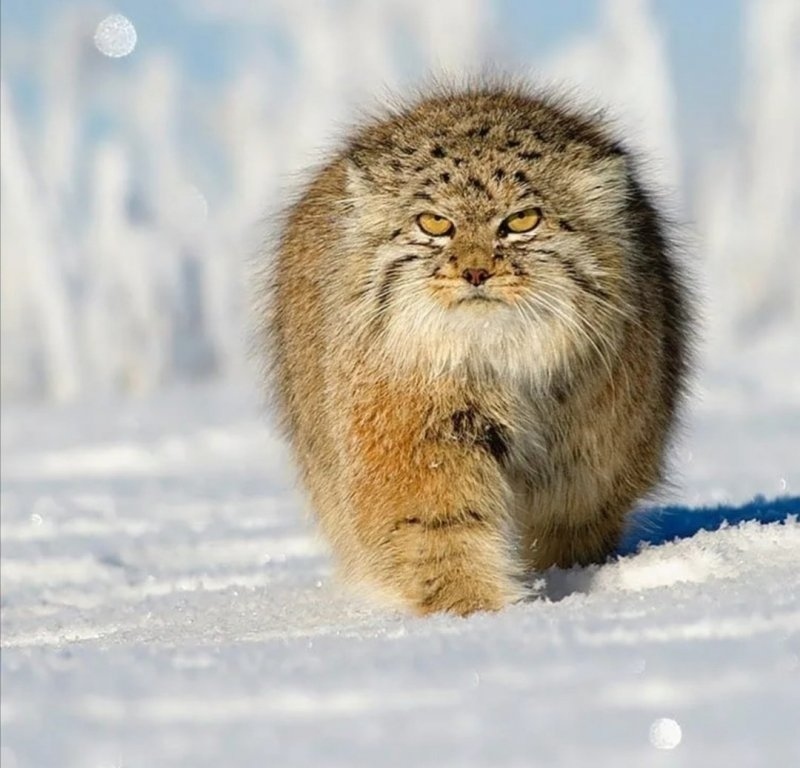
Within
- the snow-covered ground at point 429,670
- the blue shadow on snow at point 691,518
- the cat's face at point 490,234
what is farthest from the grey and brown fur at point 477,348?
the blue shadow on snow at point 691,518

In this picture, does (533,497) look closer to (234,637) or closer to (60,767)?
(234,637)

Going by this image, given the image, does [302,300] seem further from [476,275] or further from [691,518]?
[691,518]

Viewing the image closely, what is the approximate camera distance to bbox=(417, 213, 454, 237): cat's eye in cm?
419

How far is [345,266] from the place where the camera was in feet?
14.9

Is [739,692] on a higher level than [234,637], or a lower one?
higher

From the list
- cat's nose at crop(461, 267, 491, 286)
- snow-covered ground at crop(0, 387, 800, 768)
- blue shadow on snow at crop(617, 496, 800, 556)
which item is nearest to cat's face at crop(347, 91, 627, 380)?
cat's nose at crop(461, 267, 491, 286)

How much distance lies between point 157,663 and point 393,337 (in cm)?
143

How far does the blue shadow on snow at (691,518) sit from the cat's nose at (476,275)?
51.5 inches

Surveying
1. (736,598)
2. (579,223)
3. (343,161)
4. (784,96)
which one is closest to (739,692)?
(736,598)

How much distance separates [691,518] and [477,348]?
78.4 inches

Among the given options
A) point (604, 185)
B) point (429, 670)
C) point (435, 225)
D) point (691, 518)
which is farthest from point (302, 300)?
point (429, 670)

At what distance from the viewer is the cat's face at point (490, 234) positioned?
162 inches

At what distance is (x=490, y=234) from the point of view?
13.6 ft

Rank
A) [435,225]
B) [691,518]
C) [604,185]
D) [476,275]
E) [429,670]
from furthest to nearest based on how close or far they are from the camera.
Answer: [691,518] < [604,185] < [435,225] < [476,275] < [429,670]
